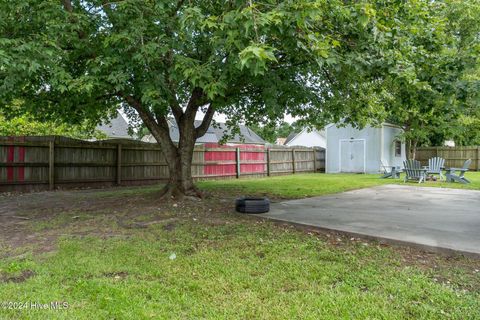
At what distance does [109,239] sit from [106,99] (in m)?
4.76

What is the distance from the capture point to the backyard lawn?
8.63ft

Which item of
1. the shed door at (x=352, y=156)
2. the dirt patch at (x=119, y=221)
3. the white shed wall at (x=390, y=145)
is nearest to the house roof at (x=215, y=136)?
the shed door at (x=352, y=156)

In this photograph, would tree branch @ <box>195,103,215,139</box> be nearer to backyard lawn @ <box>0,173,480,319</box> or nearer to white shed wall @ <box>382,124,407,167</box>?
Answer: backyard lawn @ <box>0,173,480,319</box>

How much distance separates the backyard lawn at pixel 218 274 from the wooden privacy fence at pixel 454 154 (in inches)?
779

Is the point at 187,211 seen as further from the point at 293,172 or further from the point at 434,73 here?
the point at 293,172

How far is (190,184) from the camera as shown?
8.09m

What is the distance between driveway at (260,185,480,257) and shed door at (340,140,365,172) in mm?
10387

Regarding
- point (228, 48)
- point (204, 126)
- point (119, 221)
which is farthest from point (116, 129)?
point (228, 48)

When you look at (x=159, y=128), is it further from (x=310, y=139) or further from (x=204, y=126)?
(x=310, y=139)

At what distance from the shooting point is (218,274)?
3.34m

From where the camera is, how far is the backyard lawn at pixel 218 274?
2.63 meters

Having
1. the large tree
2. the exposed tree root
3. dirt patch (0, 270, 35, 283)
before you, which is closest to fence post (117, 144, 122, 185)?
the large tree

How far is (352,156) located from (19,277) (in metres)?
18.7

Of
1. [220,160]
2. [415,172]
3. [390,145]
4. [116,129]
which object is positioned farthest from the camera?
[116,129]
